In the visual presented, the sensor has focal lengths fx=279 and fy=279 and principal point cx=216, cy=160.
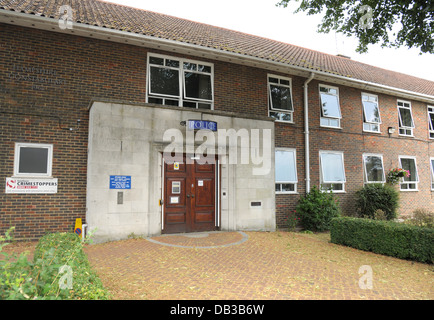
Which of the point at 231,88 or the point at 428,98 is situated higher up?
the point at 428,98

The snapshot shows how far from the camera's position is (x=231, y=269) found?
5.50 metres

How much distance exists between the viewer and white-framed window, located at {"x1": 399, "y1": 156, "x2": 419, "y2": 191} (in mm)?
14852

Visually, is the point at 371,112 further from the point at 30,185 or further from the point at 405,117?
the point at 30,185

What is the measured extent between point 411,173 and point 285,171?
8585 millimetres

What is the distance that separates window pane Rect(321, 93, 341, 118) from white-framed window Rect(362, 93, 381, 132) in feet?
6.06

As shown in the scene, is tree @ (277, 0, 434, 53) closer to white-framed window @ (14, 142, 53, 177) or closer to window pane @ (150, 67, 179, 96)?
window pane @ (150, 67, 179, 96)

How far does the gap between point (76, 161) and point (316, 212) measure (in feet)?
28.3

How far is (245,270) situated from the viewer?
5473 mm

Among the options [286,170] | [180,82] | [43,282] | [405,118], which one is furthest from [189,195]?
[405,118]

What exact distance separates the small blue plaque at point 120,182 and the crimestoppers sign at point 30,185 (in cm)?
167

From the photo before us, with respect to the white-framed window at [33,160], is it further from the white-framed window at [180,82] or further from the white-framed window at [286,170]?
the white-framed window at [286,170]

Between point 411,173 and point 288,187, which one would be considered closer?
point 288,187
